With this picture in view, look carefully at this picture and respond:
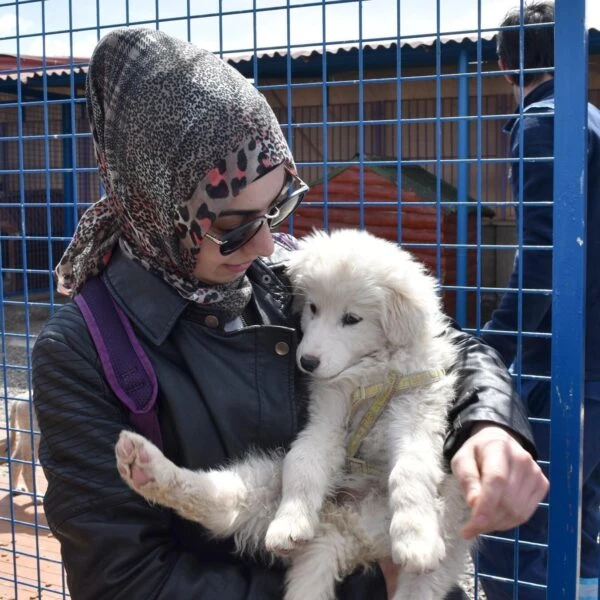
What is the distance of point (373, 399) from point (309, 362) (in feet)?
0.74

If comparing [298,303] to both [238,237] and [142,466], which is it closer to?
[238,237]

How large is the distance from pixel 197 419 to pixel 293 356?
0.88 feet

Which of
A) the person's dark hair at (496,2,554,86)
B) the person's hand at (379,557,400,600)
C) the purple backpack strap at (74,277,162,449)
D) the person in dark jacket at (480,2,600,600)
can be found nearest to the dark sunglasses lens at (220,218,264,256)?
the purple backpack strap at (74,277,162,449)

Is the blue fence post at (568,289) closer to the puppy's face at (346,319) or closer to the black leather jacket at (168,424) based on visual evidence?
the black leather jacket at (168,424)

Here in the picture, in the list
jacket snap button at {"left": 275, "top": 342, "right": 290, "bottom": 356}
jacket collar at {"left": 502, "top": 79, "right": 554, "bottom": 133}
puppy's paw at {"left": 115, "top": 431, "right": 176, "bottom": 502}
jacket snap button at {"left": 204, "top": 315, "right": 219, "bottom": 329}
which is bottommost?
puppy's paw at {"left": 115, "top": 431, "right": 176, "bottom": 502}

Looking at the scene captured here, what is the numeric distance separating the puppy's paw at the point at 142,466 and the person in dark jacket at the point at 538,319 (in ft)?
4.54

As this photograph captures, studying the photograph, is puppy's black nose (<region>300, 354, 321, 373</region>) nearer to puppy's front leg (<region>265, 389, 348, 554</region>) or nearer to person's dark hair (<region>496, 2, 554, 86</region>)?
puppy's front leg (<region>265, 389, 348, 554</region>)

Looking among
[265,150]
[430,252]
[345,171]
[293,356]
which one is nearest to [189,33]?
[265,150]

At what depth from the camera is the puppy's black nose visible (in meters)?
1.94

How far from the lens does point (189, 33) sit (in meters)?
2.52

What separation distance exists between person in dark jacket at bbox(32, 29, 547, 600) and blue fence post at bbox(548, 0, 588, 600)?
29cm

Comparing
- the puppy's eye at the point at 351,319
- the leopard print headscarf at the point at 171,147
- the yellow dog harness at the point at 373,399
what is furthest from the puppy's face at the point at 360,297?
the leopard print headscarf at the point at 171,147

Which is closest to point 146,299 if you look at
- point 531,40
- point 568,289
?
point 568,289

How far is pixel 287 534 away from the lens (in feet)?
5.33
